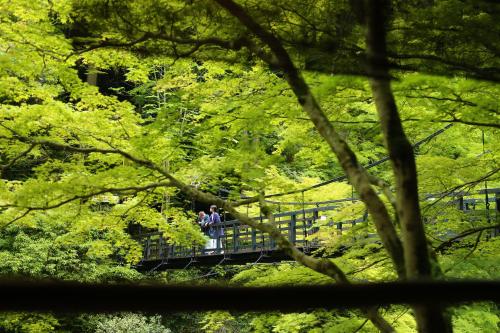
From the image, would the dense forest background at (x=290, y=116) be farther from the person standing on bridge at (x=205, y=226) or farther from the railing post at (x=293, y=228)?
the person standing on bridge at (x=205, y=226)

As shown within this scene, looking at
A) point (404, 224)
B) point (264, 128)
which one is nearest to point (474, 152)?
point (264, 128)

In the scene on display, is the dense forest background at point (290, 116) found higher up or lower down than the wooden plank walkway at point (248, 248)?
higher up

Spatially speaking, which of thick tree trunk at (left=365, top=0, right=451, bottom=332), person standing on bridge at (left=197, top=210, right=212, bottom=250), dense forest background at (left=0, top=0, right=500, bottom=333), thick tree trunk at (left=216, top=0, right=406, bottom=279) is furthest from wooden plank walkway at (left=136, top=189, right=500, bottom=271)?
thick tree trunk at (left=365, top=0, right=451, bottom=332)

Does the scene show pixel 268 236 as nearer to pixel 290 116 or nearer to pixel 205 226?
pixel 205 226

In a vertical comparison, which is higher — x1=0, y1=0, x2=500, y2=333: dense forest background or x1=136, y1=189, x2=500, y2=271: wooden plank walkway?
x1=0, y1=0, x2=500, y2=333: dense forest background

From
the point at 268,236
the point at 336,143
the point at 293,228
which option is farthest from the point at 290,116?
the point at 268,236

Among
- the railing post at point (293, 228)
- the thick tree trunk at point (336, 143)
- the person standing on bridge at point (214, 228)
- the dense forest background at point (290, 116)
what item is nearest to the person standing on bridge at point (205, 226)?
the person standing on bridge at point (214, 228)

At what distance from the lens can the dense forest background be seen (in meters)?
2.38

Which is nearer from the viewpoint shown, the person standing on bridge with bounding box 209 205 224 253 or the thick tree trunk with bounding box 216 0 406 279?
the thick tree trunk with bounding box 216 0 406 279

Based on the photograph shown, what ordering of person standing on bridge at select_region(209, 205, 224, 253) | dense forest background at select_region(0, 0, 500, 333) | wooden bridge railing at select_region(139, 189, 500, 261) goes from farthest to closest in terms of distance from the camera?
person standing on bridge at select_region(209, 205, 224, 253), wooden bridge railing at select_region(139, 189, 500, 261), dense forest background at select_region(0, 0, 500, 333)

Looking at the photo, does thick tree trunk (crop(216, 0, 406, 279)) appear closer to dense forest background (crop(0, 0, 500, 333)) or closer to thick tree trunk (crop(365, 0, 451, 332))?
dense forest background (crop(0, 0, 500, 333))

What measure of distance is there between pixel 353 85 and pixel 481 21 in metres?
1.23

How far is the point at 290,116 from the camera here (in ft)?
13.2

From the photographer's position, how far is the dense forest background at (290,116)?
2377 mm
